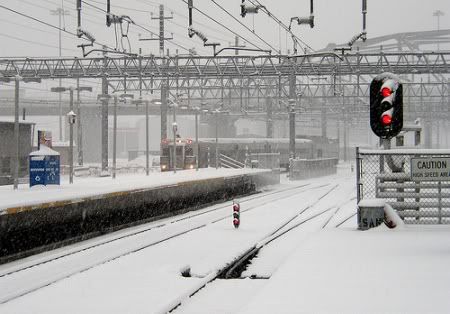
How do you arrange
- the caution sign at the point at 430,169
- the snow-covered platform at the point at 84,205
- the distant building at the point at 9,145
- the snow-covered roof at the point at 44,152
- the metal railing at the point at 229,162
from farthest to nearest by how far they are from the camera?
the metal railing at the point at 229,162 → the distant building at the point at 9,145 → the snow-covered roof at the point at 44,152 → the snow-covered platform at the point at 84,205 → the caution sign at the point at 430,169

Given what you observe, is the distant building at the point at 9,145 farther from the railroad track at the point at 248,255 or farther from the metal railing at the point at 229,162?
the railroad track at the point at 248,255

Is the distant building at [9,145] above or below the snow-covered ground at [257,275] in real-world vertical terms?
above

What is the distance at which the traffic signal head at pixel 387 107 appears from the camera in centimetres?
1168

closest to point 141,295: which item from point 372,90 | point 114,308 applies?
point 114,308

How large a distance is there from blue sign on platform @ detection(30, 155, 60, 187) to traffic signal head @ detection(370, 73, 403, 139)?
9989 millimetres

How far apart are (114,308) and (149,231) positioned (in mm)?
9319

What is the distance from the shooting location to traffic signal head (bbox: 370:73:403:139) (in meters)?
11.7

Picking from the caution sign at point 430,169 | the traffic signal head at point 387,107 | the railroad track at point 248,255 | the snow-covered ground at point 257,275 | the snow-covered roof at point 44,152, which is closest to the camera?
the snow-covered ground at point 257,275

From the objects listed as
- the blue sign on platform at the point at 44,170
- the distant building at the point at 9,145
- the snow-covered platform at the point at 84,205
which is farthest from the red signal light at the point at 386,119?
the distant building at the point at 9,145

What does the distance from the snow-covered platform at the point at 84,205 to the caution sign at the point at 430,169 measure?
783cm

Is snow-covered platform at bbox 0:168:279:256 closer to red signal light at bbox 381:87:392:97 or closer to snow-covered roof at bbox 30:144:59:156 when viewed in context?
snow-covered roof at bbox 30:144:59:156

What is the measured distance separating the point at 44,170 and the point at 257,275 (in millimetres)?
9912

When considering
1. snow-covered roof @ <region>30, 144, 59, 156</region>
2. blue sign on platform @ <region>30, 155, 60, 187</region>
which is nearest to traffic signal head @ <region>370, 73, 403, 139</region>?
snow-covered roof @ <region>30, 144, 59, 156</region>

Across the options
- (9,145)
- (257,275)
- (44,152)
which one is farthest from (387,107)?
(9,145)
